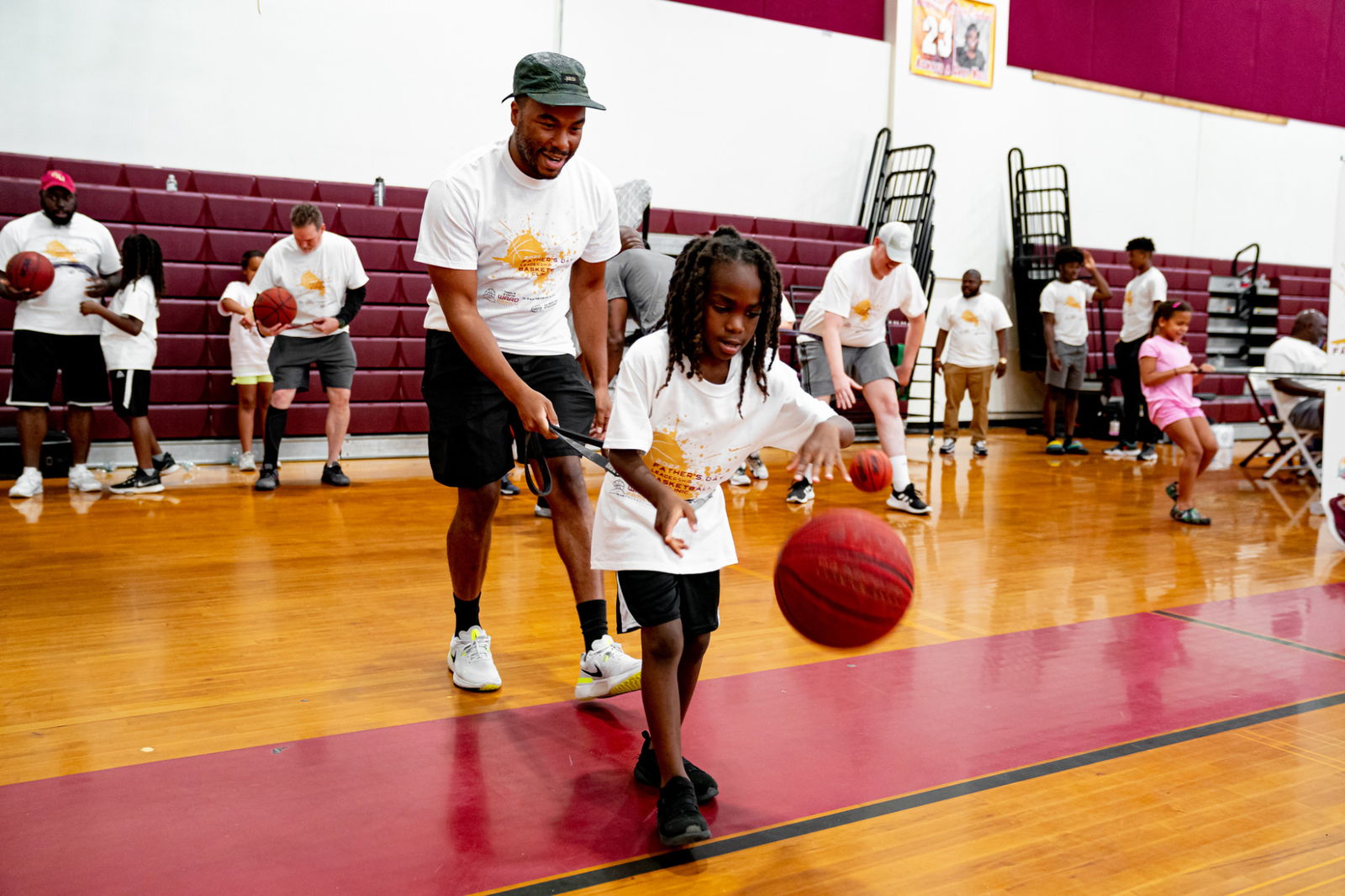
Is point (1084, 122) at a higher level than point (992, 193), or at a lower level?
higher

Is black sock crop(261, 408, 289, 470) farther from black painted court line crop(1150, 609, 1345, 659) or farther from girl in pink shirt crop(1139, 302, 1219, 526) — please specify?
girl in pink shirt crop(1139, 302, 1219, 526)

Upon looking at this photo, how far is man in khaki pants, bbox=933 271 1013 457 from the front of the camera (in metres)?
10.2

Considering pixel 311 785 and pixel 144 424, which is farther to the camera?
pixel 144 424

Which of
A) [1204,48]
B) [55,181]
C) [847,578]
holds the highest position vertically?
[1204,48]

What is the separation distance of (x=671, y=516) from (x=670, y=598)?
0.27 m

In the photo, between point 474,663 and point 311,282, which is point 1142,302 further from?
point 474,663

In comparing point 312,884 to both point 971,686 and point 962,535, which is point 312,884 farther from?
point 962,535

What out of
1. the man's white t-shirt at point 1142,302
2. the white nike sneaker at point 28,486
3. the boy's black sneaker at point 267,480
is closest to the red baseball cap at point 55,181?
the white nike sneaker at point 28,486

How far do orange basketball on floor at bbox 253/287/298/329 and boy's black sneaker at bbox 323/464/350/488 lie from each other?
1087 millimetres

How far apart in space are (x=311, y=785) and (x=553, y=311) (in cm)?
150

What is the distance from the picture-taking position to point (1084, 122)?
13438mm

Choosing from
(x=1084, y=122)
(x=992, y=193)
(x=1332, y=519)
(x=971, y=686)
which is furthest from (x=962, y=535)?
(x=1084, y=122)

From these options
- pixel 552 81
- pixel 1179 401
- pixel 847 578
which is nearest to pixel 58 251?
pixel 552 81

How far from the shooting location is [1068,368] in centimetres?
1102
